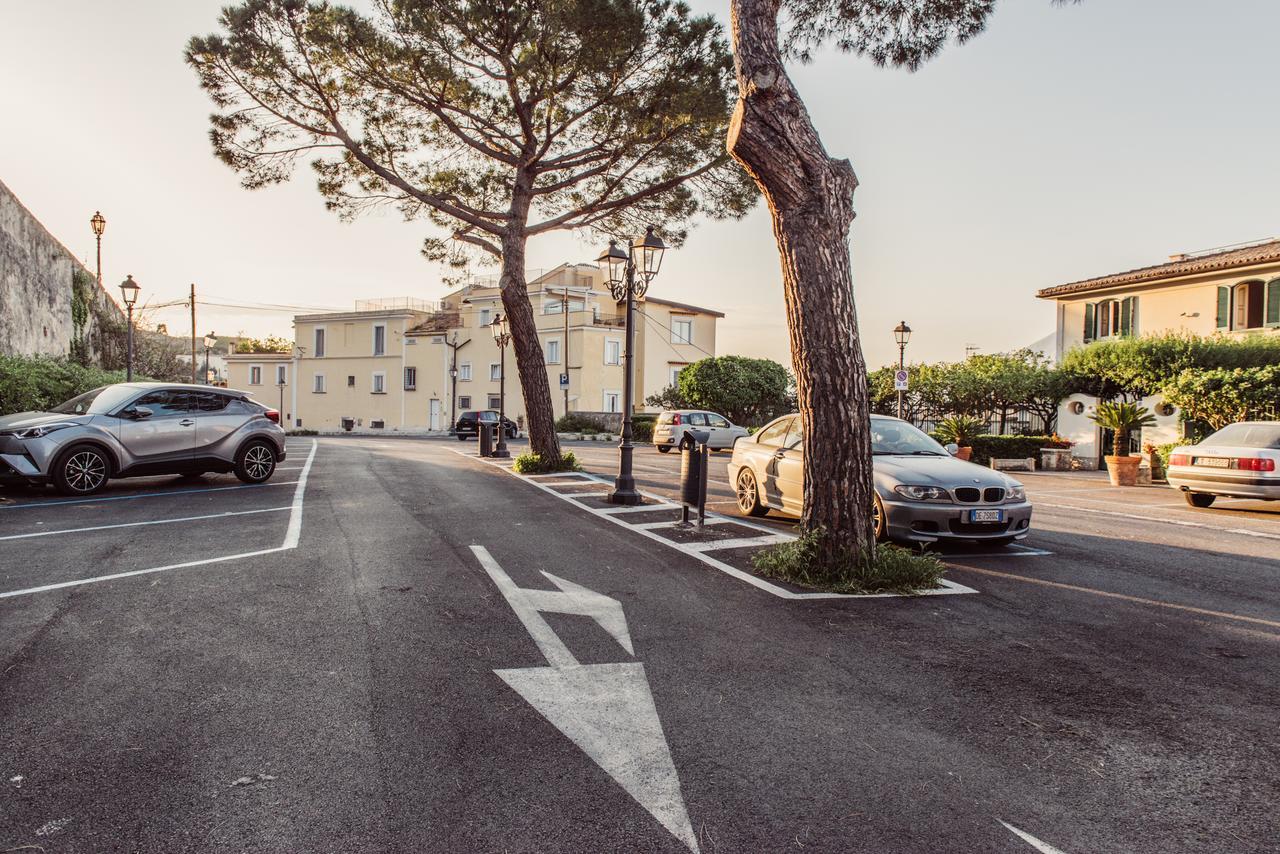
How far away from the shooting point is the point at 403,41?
15.3m

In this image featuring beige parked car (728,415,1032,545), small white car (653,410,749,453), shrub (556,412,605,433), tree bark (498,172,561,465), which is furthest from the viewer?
shrub (556,412,605,433)

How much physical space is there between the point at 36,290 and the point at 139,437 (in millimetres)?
9991

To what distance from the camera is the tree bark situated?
54.2 feet

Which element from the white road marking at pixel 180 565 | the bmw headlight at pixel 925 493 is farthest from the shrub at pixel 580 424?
the bmw headlight at pixel 925 493

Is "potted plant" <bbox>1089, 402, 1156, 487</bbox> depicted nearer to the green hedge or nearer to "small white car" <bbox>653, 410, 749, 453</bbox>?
"small white car" <bbox>653, 410, 749, 453</bbox>

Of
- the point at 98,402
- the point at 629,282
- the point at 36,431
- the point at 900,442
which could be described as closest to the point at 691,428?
the point at 629,282

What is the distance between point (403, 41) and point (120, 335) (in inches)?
700

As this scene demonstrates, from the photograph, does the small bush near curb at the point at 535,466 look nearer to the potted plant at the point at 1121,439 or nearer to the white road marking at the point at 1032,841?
the potted plant at the point at 1121,439

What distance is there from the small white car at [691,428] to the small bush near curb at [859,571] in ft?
70.3

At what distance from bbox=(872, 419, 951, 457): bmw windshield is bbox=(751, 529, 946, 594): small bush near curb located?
259 centimetres

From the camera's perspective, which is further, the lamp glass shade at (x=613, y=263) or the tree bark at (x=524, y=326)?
the tree bark at (x=524, y=326)

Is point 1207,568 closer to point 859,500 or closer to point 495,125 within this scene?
point 859,500

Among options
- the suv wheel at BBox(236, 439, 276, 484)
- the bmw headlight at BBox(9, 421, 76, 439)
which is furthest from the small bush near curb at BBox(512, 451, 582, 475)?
the bmw headlight at BBox(9, 421, 76, 439)

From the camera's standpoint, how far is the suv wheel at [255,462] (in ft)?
41.7
